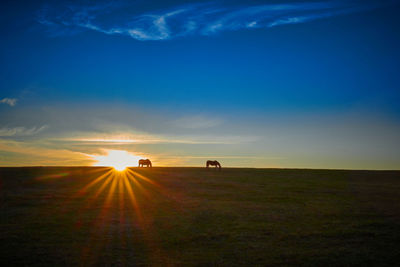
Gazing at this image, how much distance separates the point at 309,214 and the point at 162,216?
30.5 ft

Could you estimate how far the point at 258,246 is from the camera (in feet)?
41.8

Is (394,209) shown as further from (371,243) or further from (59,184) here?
(59,184)

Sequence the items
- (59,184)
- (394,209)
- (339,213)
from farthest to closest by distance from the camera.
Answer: (59,184)
(394,209)
(339,213)

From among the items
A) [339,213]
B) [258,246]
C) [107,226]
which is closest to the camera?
[258,246]

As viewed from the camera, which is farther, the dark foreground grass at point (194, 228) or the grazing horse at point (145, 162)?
the grazing horse at point (145, 162)

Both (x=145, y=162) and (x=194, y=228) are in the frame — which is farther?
(x=145, y=162)

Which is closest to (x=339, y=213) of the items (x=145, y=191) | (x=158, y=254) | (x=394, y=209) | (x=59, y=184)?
(x=394, y=209)

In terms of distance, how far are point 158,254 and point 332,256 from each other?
681 cm

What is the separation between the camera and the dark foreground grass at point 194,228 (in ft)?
37.2

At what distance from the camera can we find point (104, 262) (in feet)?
35.0

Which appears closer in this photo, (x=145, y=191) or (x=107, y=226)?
(x=107, y=226)

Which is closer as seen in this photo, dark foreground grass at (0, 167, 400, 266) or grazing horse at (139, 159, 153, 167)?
dark foreground grass at (0, 167, 400, 266)

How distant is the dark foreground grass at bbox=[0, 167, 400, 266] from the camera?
1134 cm

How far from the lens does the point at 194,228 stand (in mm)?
15477
